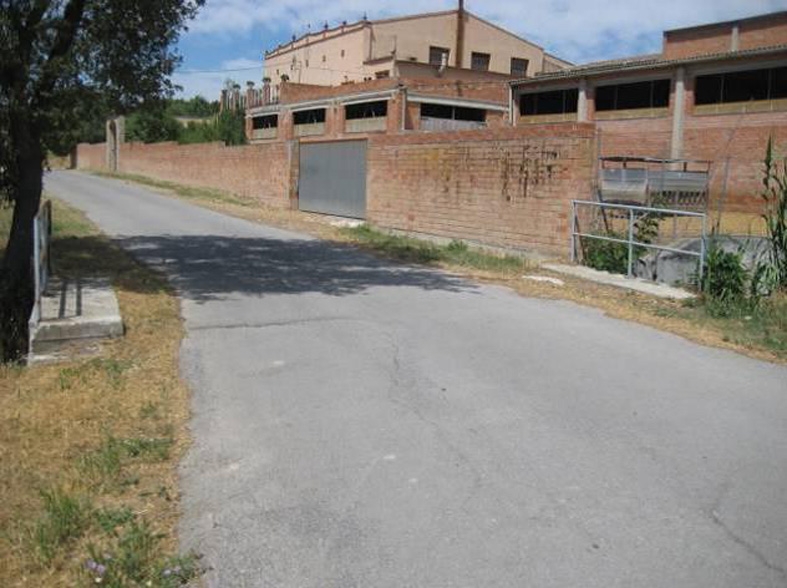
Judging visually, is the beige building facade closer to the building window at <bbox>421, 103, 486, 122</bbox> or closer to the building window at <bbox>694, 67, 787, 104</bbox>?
the building window at <bbox>421, 103, 486, 122</bbox>

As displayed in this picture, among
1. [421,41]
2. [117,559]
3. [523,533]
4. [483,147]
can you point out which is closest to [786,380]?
[523,533]

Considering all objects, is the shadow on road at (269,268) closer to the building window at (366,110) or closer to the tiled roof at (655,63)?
the tiled roof at (655,63)

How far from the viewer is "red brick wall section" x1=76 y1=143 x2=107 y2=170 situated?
66.3 metres

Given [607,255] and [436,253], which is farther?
[436,253]

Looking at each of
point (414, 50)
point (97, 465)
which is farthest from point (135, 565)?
point (414, 50)

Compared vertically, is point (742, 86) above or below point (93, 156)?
above

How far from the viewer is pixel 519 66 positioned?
62.4 m

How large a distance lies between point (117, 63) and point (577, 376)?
7.70 metres

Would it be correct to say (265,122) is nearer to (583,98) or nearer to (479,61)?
(479,61)

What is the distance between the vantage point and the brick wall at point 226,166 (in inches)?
1117

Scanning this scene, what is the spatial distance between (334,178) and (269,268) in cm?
1169

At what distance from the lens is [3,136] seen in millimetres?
10289

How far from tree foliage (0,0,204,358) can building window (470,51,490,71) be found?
5051 cm

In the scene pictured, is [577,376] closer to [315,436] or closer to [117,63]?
[315,436]
